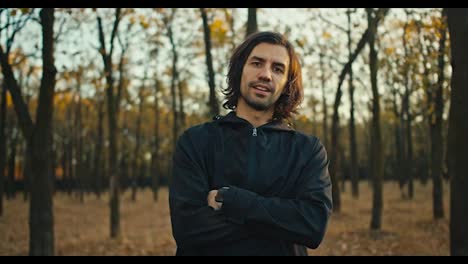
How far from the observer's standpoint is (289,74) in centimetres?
281

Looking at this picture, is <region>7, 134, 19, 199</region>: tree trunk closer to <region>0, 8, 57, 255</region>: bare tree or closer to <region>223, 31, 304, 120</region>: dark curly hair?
<region>0, 8, 57, 255</region>: bare tree

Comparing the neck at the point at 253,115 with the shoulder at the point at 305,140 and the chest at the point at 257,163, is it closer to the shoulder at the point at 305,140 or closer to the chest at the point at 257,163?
the chest at the point at 257,163

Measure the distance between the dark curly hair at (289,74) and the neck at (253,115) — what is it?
0.15m

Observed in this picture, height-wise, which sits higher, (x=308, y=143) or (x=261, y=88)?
(x=261, y=88)

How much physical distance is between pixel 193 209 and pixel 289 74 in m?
1.01

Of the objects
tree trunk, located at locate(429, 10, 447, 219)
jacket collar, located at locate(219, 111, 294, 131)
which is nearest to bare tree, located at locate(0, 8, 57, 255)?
jacket collar, located at locate(219, 111, 294, 131)

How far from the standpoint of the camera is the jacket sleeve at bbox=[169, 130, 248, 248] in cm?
248

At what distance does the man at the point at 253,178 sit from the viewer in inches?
97.2

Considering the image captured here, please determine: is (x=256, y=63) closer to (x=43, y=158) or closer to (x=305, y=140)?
(x=305, y=140)

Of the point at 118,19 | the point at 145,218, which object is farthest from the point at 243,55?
the point at 145,218

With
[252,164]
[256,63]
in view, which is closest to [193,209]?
[252,164]

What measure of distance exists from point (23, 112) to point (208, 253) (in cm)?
706

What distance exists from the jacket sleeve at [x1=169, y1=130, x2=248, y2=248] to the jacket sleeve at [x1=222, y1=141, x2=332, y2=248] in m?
0.08

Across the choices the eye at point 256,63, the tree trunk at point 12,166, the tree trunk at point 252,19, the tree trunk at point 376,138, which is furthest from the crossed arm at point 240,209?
the tree trunk at point 12,166
